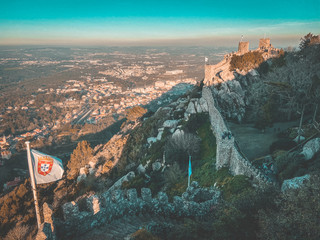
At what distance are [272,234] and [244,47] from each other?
114 ft

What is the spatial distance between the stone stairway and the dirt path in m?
7.46

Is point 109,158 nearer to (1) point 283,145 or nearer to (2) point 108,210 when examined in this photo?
(1) point 283,145

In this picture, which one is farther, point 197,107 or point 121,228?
point 197,107

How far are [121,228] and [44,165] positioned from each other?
128 inches

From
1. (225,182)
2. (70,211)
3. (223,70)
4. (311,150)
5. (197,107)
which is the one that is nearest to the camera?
(70,211)

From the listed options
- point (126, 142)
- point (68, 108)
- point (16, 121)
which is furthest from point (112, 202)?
point (68, 108)

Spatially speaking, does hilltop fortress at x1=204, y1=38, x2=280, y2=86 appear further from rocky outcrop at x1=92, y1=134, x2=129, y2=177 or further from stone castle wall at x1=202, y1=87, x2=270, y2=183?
stone castle wall at x1=202, y1=87, x2=270, y2=183

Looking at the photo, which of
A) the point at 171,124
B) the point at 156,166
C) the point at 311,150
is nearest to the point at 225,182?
the point at 311,150

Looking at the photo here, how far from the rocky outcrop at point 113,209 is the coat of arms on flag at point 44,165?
4.92 feet

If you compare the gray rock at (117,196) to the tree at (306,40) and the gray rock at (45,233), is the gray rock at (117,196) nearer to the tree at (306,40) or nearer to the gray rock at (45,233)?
the gray rock at (45,233)

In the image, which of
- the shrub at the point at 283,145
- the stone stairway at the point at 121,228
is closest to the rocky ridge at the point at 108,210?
the stone stairway at the point at 121,228

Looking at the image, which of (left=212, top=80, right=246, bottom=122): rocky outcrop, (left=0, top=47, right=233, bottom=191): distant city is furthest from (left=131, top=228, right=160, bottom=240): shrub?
(left=0, top=47, right=233, bottom=191): distant city

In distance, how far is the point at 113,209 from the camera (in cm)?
712

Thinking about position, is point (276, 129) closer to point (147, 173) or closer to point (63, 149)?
point (147, 173)
